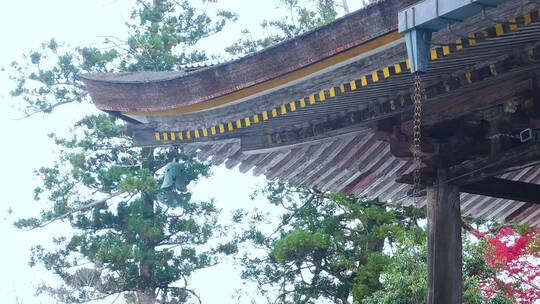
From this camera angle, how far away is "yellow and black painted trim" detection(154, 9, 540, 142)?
202 inches

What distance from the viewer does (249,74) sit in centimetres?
633

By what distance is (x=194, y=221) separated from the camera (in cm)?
1764

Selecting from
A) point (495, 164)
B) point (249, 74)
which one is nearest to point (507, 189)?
point (495, 164)

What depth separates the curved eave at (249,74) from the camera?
5.59 metres

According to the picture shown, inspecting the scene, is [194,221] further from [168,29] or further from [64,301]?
[168,29]

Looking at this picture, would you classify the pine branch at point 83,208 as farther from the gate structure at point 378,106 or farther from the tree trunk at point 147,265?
the gate structure at point 378,106

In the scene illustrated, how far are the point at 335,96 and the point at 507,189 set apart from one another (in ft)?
5.57

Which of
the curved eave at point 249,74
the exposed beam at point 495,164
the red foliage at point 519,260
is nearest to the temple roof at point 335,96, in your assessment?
the curved eave at point 249,74

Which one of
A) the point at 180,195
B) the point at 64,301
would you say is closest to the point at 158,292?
the point at 64,301

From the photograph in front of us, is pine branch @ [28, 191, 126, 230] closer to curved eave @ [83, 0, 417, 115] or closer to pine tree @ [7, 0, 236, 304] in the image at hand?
pine tree @ [7, 0, 236, 304]

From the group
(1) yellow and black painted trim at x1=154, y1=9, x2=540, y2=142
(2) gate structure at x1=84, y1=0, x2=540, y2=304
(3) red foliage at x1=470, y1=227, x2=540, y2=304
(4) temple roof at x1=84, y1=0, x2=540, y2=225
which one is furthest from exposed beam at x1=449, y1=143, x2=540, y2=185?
(3) red foliage at x1=470, y1=227, x2=540, y2=304

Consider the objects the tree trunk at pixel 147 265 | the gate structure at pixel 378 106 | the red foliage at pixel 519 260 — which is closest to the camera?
the gate structure at pixel 378 106

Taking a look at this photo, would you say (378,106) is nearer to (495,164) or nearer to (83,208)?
(495,164)

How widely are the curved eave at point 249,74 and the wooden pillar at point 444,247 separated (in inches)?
50.1
